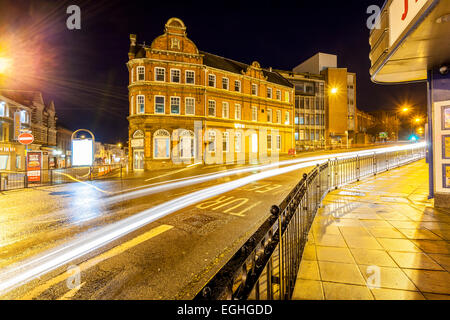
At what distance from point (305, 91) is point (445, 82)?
43.5 m

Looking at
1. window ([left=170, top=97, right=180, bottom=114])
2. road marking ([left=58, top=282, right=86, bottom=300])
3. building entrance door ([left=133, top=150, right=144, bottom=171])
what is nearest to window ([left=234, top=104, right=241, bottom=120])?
window ([left=170, top=97, right=180, bottom=114])

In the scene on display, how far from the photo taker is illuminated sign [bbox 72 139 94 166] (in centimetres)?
1700

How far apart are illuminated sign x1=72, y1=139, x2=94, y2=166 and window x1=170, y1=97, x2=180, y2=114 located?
12.1 m

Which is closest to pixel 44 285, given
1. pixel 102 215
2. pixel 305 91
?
pixel 102 215

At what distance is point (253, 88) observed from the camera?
34906 millimetres

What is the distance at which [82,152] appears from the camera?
17141 millimetres

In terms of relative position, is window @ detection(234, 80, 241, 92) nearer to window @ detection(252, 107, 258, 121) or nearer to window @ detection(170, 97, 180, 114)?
window @ detection(252, 107, 258, 121)

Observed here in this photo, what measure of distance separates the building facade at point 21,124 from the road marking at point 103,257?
24.8 meters

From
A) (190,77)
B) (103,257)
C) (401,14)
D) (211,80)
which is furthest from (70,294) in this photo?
(211,80)

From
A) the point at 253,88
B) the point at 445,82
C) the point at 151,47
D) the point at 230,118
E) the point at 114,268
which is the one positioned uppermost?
the point at 151,47

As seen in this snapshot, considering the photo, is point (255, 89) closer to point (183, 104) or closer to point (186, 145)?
point (183, 104)

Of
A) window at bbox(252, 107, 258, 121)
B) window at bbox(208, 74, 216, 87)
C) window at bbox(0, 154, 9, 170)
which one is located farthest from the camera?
window at bbox(252, 107, 258, 121)

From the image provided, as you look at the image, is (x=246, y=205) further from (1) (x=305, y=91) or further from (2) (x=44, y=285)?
(1) (x=305, y=91)

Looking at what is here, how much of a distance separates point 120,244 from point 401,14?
8168mm
